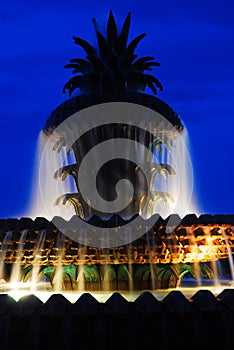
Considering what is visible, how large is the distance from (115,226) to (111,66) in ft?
21.1

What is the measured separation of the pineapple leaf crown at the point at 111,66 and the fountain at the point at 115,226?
0.03 meters

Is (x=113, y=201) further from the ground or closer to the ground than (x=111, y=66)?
closer to the ground

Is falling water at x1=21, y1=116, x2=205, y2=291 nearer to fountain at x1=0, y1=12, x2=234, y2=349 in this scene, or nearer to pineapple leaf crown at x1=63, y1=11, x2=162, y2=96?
fountain at x1=0, y1=12, x2=234, y2=349

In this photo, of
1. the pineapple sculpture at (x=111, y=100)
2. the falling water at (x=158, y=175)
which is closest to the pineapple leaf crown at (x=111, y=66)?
the pineapple sculpture at (x=111, y=100)

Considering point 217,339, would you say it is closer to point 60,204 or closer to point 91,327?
point 91,327

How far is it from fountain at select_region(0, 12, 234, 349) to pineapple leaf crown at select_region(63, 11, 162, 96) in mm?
33

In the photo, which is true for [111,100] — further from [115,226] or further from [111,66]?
[115,226]

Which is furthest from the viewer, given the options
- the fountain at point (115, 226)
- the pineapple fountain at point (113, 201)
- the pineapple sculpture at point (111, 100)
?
the pineapple sculpture at point (111, 100)

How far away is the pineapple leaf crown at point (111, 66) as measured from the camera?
12.4 metres

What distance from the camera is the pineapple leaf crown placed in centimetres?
1241

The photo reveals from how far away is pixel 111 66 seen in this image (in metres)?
12.5

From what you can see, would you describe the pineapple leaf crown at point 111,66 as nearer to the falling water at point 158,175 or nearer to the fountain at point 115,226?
the fountain at point 115,226

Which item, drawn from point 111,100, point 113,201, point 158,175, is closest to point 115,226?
point 113,201

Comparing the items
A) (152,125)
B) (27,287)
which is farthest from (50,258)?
(152,125)
